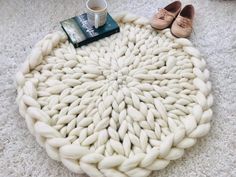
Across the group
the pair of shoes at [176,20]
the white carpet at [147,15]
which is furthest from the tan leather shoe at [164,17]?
the white carpet at [147,15]

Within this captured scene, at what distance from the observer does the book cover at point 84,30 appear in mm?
1154

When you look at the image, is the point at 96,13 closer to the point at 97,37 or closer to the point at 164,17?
the point at 97,37

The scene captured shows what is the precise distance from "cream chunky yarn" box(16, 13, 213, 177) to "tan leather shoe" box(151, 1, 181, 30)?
1.5 inches

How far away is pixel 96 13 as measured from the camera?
3.69ft

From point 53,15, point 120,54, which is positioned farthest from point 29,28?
point 120,54

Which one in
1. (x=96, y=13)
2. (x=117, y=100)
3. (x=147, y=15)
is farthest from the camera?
(x=147, y=15)

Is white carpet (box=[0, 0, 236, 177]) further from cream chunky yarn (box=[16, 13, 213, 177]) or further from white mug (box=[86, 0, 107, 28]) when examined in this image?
white mug (box=[86, 0, 107, 28])

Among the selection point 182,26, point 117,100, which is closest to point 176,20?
point 182,26

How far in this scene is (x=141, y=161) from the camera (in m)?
0.88

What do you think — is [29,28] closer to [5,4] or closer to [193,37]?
[5,4]

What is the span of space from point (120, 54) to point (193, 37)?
35 centimetres

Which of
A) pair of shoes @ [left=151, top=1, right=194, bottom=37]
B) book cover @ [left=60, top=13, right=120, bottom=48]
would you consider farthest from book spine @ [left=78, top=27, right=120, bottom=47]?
pair of shoes @ [left=151, top=1, right=194, bottom=37]

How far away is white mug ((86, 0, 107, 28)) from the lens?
113cm

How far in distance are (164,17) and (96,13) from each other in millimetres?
278
